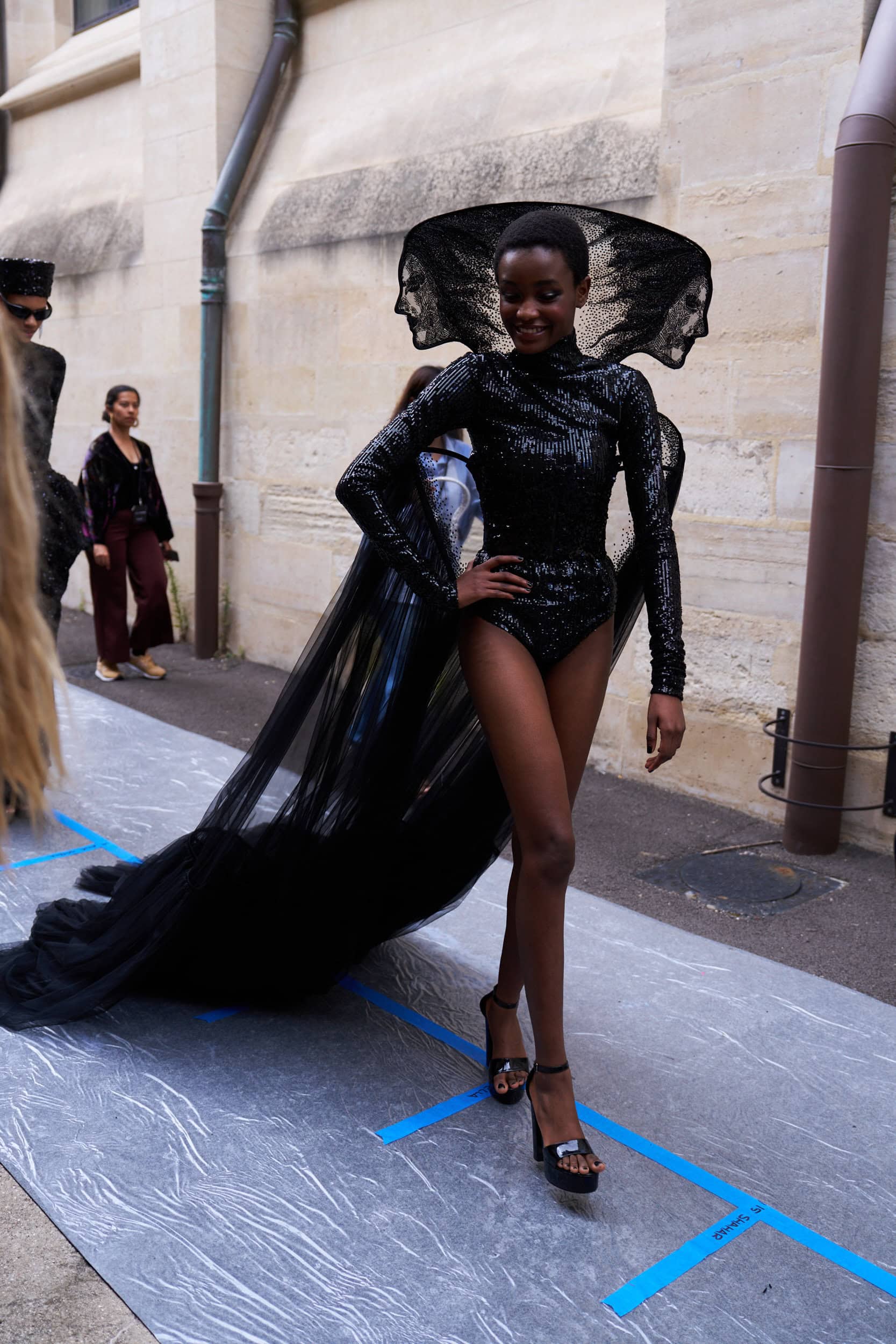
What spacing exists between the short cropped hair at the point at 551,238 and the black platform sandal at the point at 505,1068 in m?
1.79

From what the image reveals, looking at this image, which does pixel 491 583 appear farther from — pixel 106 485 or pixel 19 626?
pixel 106 485

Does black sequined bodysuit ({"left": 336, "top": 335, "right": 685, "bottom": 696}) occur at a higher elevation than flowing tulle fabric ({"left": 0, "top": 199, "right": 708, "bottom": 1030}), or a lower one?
higher

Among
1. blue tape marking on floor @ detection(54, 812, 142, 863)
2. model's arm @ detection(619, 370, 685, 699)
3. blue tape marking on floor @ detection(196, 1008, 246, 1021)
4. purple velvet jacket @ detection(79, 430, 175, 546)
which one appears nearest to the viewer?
model's arm @ detection(619, 370, 685, 699)

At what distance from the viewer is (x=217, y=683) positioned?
8.07m

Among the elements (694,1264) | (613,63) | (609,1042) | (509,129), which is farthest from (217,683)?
(694,1264)

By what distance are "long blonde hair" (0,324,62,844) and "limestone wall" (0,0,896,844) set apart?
4011 millimetres

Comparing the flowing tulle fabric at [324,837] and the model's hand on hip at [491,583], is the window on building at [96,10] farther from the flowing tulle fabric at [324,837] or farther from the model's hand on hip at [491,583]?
the model's hand on hip at [491,583]

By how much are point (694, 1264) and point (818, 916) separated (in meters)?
2.12

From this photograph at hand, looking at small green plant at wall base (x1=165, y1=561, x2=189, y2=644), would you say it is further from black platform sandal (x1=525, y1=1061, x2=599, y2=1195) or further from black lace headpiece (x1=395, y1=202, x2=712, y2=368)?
black platform sandal (x1=525, y1=1061, x2=599, y2=1195)

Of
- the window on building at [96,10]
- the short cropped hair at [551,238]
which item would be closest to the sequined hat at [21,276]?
the short cropped hair at [551,238]

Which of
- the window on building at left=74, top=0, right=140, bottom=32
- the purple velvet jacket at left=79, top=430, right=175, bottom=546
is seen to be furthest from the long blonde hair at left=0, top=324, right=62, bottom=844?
the window on building at left=74, top=0, right=140, bottom=32

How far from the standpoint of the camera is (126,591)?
26.0ft

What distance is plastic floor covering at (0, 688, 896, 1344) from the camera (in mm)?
2314

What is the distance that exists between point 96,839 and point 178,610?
462 cm
